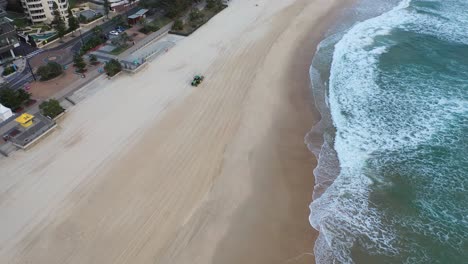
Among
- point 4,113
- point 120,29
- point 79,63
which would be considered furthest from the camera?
point 120,29

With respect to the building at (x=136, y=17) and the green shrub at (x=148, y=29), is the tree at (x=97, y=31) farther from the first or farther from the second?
the building at (x=136, y=17)

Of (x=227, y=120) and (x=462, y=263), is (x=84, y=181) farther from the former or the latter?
(x=462, y=263)

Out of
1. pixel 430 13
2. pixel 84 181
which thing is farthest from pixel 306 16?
pixel 84 181

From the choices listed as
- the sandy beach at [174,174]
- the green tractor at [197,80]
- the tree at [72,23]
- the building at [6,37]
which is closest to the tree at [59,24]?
the tree at [72,23]

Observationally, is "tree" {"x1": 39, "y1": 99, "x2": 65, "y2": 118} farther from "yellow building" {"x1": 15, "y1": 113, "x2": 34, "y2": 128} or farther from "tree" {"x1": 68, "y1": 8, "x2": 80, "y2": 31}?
"tree" {"x1": 68, "y1": 8, "x2": 80, "y2": 31}

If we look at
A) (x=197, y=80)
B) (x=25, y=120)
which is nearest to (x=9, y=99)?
(x=25, y=120)

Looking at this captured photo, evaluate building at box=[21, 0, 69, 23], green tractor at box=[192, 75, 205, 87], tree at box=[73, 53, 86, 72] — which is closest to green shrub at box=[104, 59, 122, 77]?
tree at box=[73, 53, 86, 72]

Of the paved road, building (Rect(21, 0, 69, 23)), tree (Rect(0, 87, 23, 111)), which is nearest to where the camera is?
tree (Rect(0, 87, 23, 111))

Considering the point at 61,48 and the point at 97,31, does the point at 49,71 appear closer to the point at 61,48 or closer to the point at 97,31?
the point at 61,48
